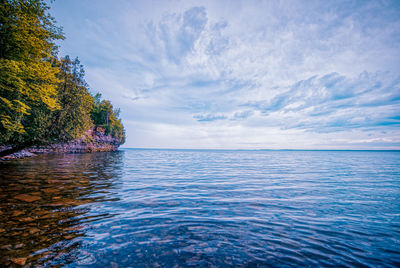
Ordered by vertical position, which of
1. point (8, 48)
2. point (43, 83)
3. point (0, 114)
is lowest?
point (0, 114)

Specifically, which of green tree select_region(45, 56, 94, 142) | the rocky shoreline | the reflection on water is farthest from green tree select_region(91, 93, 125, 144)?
the reflection on water

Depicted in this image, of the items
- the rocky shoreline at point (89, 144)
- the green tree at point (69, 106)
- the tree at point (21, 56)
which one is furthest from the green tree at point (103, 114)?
the tree at point (21, 56)

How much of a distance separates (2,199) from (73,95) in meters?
20.1

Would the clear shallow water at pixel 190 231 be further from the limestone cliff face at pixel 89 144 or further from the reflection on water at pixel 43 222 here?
the limestone cliff face at pixel 89 144

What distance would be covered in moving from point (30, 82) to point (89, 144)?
59027mm

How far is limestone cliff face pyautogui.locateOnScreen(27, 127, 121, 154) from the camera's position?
54950 millimetres

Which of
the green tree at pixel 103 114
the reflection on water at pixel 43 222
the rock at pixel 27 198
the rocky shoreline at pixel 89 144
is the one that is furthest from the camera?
the green tree at pixel 103 114

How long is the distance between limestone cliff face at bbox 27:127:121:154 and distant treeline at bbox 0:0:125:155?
31707mm

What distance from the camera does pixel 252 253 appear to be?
3.86 meters

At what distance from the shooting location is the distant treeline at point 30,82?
44.1ft

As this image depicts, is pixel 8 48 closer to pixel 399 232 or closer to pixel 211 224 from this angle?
pixel 211 224

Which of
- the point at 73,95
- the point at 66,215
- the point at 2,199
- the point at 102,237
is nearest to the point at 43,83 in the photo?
the point at 73,95

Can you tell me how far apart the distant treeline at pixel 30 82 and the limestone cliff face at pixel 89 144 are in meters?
31.7

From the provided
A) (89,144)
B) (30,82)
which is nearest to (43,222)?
(30,82)
